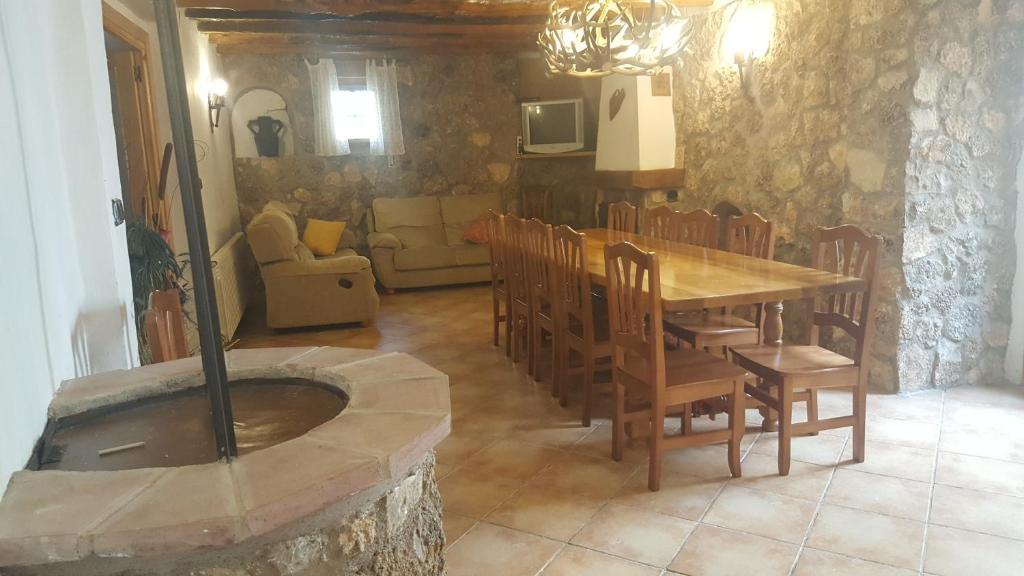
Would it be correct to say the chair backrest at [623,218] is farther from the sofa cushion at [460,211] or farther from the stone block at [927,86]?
the sofa cushion at [460,211]

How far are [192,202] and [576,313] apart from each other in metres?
2.19

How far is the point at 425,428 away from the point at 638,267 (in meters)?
1.28

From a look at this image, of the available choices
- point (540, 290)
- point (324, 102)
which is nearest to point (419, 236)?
point (324, 102)

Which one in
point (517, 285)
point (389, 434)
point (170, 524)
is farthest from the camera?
point (517, 285)

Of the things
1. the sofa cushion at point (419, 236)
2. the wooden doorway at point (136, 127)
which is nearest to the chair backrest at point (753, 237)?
the wooden doorway at point (136, 127)

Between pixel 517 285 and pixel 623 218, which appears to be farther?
pixel 623 218

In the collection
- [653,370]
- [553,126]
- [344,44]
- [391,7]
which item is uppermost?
[344,44]

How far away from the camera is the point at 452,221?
669 cm

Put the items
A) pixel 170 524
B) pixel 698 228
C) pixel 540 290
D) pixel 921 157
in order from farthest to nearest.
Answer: pixel 698 228
pixel 540 290
pixel 921 157
pixel 170 524

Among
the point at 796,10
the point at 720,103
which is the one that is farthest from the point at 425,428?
the point at 720,103

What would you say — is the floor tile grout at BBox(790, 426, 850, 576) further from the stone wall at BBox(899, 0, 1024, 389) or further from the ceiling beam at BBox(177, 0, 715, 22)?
the ceiling beam at BBox(177, 0, 715, 22)

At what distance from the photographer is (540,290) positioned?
11.0 feet

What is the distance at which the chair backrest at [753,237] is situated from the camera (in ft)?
10.5

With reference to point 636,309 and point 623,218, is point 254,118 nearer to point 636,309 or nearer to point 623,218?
point 623,218
